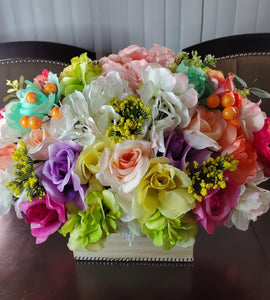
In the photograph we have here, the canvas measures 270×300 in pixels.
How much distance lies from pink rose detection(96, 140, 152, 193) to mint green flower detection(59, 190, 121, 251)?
4 cm

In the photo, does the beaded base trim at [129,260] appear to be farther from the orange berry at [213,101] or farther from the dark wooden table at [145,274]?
the orange berry at [213,101]

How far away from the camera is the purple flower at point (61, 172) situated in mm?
495

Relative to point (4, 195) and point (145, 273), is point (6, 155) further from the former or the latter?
point (145, 273)

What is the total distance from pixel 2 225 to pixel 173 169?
501mm

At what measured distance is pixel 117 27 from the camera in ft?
4.43

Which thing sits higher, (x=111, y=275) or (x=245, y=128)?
(x=245, y=128)

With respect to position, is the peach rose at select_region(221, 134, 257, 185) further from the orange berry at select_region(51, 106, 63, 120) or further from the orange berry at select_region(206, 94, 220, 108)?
the orange berry at select_region(51, 106, 63, 120)

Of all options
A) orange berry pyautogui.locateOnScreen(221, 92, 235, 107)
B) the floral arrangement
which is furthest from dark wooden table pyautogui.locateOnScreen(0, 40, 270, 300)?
orange berry pyautogui.locateOnScreen(221, 92, 235, 107)

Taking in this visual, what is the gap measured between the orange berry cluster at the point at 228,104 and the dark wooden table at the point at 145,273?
29cm

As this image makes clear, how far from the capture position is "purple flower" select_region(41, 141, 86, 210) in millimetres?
495

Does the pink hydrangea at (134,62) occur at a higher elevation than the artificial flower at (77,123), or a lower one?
higher

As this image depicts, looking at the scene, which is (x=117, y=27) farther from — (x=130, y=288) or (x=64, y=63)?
(x=130, y=288)

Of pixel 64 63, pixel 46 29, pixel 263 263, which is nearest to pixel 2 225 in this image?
pixel 263 263

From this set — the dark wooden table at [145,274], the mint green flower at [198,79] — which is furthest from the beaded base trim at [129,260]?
the mint green flower at [198,79]
